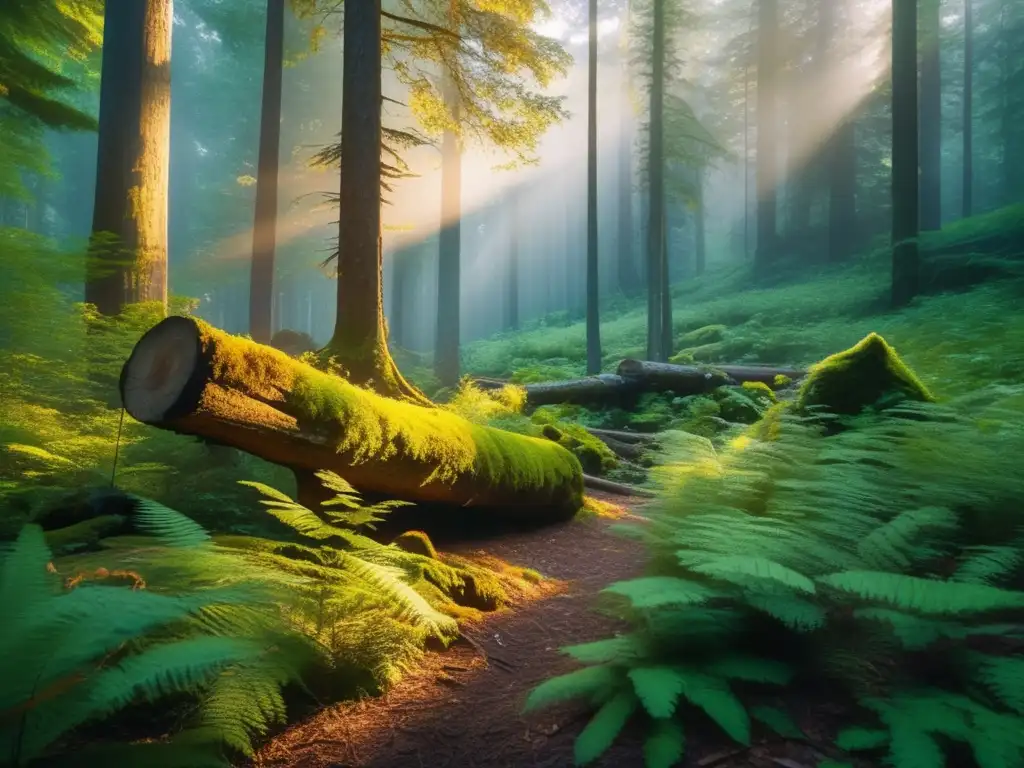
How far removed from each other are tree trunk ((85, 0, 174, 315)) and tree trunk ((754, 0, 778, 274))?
98.8 feet

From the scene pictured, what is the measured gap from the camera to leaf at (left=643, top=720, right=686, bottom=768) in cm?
174

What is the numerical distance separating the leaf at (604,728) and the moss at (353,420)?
232 centimetres

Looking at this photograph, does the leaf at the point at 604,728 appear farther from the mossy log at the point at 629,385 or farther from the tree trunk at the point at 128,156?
the mossy log at the point at 629,385

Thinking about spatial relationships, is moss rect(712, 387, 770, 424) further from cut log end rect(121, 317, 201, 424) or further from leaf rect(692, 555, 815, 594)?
cut log end rect(121, 317, 201, 424)

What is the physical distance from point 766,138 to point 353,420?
3363 cm

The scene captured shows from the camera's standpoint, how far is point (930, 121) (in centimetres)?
3122

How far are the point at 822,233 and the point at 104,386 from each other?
34.5m

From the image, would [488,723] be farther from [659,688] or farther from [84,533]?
[84,533]

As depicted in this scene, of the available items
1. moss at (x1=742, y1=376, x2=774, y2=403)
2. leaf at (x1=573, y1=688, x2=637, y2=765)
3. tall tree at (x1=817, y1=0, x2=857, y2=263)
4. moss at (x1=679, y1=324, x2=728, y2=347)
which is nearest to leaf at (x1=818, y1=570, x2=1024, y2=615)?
leaf at (x1=573, y1=688, x2=637, y2=765)

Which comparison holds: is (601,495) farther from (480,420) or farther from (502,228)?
(502,228)

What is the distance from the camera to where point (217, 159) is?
37688 millimetres

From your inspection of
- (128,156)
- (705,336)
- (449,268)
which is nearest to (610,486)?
(128,156)

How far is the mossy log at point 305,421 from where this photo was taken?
3021 mm

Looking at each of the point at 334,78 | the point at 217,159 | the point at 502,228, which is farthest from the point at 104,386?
the point at 502,228
